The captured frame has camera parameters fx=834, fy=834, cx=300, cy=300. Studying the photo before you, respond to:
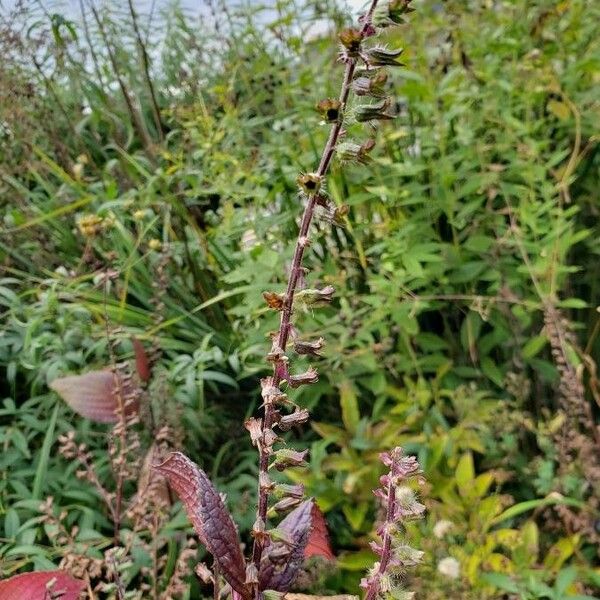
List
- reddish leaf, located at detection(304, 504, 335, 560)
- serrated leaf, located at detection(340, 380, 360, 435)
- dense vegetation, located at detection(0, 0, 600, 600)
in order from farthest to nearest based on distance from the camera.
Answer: serrated leaf, located at detection(340, 380, 360, 435) → dense vegetation, located at detection(0, 0, 600, 600) → reddish leaf, located at detection(304, 504, 335, 560)

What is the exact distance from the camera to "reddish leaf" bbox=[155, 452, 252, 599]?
2.28ft

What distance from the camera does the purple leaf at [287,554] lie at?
2.24 ft

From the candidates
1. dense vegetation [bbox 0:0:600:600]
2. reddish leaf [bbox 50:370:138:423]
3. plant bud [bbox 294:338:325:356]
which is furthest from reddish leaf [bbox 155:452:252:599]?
reddish leaf [bbox 50:370:138:423]

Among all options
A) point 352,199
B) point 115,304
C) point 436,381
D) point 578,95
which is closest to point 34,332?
point 115,304

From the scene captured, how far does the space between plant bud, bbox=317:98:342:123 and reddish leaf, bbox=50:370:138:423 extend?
36.2 inches

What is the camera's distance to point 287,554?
67 centimetres

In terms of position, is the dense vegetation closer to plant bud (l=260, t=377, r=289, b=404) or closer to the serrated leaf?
the serrated leaf

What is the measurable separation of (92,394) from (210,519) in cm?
82

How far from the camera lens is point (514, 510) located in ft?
5.06

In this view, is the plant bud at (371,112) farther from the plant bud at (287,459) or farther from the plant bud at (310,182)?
the plant bud at (287,459)

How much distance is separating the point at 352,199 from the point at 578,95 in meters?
0.73

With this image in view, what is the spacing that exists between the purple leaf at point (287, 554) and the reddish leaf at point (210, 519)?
0.07ft

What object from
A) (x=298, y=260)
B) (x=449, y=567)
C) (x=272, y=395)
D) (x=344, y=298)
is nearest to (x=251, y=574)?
(x=272, y=395)

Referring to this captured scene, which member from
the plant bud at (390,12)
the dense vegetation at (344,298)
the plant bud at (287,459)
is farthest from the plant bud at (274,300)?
the dense vegetation at (344,298)
